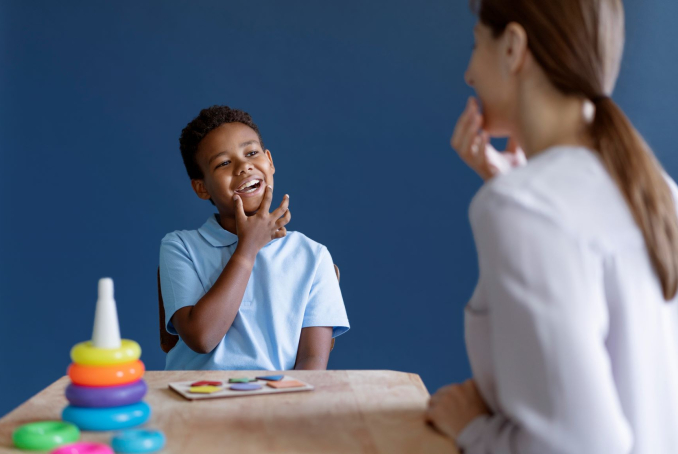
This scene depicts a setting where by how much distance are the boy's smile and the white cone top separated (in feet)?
2.47

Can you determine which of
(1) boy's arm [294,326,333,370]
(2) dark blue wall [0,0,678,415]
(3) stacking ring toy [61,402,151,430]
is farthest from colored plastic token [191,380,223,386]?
(2) dark blue wall [0,0,678,415]

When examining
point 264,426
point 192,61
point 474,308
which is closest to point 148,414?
point 264,426

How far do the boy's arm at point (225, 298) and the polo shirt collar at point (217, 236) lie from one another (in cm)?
7

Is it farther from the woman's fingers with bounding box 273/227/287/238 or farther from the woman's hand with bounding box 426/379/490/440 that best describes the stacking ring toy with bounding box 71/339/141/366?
the woman's fingers with bounding box 273/227/287/238

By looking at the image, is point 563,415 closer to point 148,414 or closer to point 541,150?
point 541,150

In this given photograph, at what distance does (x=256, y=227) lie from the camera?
1.44 meters

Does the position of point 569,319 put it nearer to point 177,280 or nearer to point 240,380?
point 240,380

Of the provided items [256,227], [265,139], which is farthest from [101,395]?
[265,139]

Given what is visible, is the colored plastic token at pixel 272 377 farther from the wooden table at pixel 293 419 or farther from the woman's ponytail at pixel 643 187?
the woman's ponytail at pixel 643 187

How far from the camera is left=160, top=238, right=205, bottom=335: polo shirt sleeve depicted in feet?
4.50

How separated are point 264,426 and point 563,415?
35 cm

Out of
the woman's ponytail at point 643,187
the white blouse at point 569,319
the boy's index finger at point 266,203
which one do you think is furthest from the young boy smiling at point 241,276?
the woman's ponytail at point 643,187

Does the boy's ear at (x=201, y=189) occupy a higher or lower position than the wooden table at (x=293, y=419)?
higher

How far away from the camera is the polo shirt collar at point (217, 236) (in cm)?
149
